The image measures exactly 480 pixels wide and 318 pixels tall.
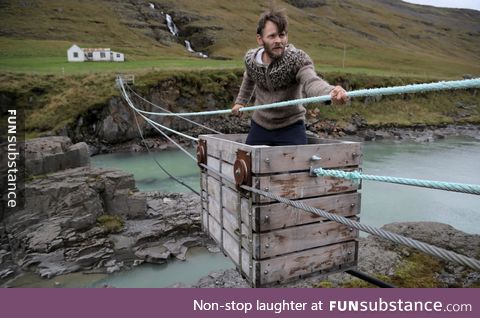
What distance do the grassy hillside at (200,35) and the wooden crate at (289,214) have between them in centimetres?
4082

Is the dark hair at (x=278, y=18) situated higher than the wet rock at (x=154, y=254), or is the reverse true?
the dark hair at (x=278, y=18)

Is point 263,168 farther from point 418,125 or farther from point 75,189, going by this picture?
point 418,125

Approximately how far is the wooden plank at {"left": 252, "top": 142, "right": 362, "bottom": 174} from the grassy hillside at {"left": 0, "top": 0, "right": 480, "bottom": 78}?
4079cm

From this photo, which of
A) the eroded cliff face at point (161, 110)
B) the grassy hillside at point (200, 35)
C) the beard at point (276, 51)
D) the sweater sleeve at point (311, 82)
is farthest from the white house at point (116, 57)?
the sweater sleeve at point (311, 82)

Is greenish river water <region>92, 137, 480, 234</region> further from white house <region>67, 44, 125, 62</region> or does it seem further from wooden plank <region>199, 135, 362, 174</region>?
white house <region>67, 44, 125, 62</region>

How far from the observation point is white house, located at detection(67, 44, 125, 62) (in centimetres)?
4478

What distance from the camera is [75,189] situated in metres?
11.6

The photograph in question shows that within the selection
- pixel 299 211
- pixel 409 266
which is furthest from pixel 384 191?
pixel 299 211

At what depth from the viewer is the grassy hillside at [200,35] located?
54.5 metres

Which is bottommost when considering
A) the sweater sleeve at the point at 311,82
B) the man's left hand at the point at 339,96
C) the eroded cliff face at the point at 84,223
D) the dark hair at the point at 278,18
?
the eroded cliff face at the point at 84,223

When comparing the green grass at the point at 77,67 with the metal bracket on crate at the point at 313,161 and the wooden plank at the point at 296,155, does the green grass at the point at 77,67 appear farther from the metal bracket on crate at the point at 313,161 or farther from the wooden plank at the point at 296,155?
the metal bracket on crate at the point at 313,161

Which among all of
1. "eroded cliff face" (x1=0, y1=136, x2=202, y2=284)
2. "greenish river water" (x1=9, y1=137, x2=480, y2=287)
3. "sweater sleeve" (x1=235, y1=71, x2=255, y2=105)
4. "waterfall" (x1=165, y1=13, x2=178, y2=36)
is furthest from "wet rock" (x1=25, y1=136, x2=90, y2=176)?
"waterfall" (x1=165, y1=13, x2=178, y2=36)

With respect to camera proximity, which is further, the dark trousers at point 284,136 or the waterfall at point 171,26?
the waterfall at point 171,26

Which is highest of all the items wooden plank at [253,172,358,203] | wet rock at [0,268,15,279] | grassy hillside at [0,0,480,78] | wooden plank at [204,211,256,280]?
grassy hillside at [0,0,480,78]
